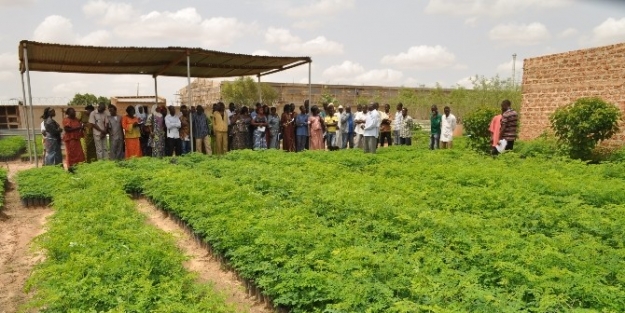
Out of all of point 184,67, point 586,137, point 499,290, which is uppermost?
point 184,67

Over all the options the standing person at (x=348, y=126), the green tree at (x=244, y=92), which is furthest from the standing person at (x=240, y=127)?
the green tree at (x=244, y=92)

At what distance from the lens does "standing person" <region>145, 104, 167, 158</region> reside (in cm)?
1336

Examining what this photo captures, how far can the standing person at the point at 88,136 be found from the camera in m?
12.8

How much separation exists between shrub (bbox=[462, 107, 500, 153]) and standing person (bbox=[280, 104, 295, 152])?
239 inches

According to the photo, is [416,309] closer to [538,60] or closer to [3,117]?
[538,60]

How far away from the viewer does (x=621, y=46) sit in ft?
42.3

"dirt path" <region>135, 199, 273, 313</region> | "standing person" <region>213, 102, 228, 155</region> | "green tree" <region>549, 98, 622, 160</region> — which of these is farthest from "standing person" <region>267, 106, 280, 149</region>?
"green tree" <region>549, 98, 622, 160</region>

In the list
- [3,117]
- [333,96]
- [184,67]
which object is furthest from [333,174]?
[3,117]

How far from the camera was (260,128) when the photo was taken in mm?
14680

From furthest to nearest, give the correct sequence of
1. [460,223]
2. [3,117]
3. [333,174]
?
[3,117] < [333,174] < [460,223]

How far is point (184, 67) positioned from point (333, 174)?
9117mm

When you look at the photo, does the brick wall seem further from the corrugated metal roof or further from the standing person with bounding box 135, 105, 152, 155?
the standing person with bounding box 135, 105, 152, 155

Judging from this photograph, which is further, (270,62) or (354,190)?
(270,62)

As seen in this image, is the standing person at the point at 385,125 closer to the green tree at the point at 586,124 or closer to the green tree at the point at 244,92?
the green tree at the point at 586,124
